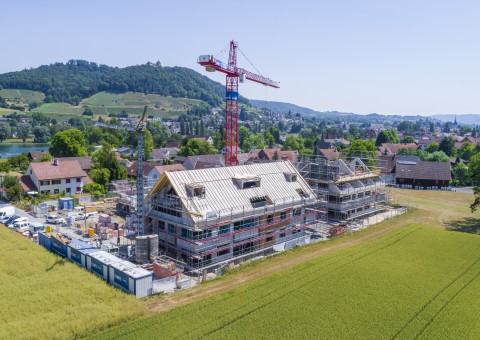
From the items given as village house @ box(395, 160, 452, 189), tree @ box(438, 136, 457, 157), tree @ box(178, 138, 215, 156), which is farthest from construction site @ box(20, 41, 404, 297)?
tree @ box(438, 136, 457, 157)

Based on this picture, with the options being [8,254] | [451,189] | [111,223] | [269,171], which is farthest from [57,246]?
[451,189]

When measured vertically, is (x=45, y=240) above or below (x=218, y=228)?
below

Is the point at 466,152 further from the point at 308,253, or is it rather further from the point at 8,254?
the point at 8,254

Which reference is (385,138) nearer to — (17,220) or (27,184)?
(27,184)

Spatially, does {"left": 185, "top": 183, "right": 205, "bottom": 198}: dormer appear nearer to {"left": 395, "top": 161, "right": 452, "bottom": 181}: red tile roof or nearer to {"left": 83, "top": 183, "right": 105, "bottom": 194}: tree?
{"left": 83, "top": 183, "right": 105, "bottom": 194}: tree

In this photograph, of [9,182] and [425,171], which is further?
[425,171]

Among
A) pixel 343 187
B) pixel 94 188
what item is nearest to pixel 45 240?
pixel 94 188
